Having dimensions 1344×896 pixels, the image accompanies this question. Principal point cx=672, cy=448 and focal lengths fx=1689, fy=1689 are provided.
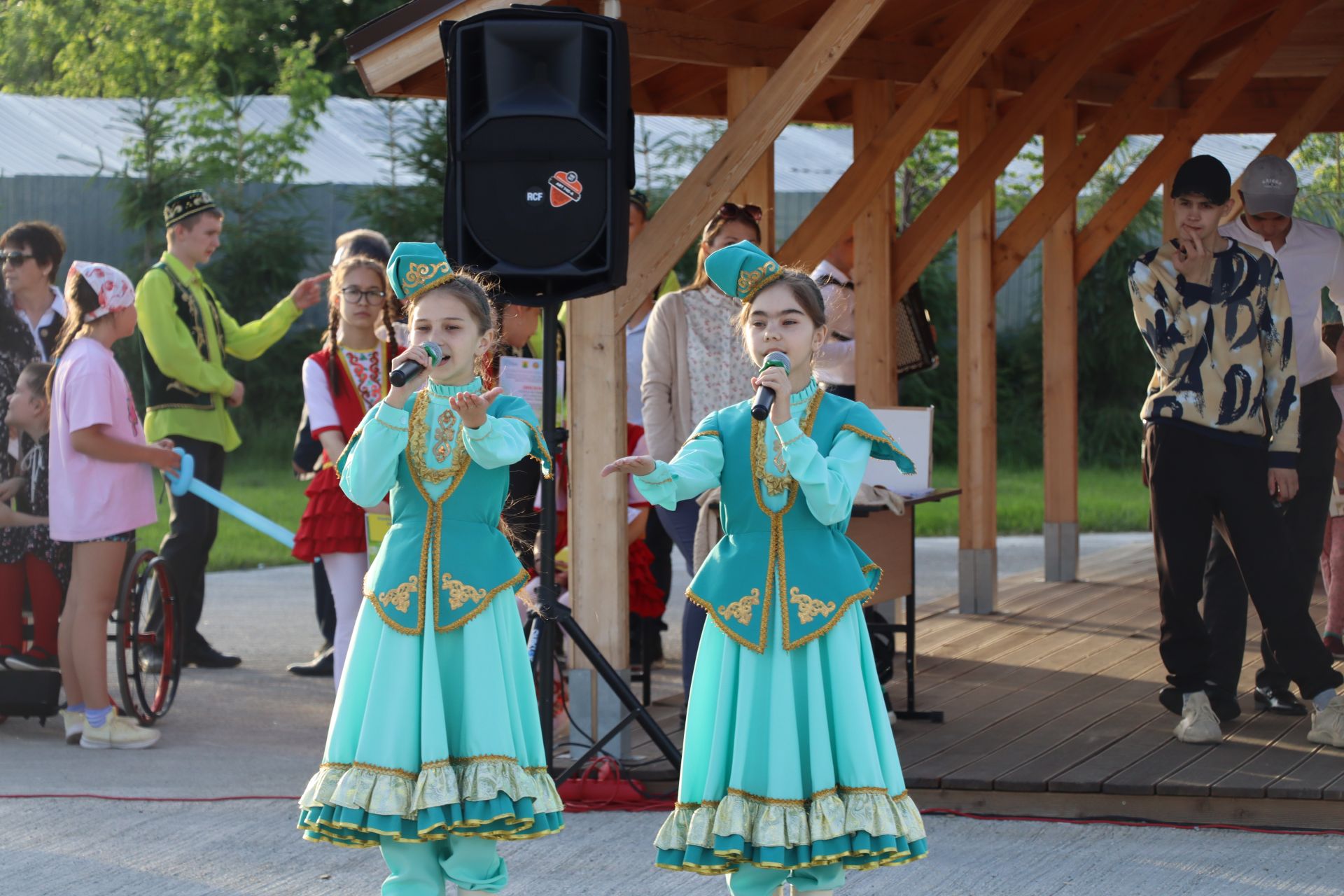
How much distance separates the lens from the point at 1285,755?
5281 mm

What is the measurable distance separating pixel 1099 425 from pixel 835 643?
A: 16816mm

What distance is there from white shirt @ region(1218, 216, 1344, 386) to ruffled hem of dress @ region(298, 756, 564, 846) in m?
3.53

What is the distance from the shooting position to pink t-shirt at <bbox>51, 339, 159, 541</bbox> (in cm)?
596

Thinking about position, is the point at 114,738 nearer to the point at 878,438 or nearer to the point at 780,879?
the point at 780,879

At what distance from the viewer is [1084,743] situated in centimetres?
556

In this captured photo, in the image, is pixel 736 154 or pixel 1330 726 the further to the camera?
pixel 1330 726

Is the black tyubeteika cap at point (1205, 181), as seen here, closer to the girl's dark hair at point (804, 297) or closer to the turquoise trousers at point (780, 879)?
the girl's dark hair at point (804, 297)

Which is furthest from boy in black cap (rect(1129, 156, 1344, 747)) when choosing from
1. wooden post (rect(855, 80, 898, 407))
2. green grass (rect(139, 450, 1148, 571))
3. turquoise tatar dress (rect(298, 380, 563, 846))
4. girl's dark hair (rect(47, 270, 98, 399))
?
green grass (rect(139, 450, 1148, 571))

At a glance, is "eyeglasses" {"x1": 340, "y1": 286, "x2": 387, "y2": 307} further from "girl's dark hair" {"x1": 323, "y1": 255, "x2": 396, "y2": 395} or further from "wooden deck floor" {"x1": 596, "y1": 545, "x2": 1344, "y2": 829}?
Answer: "wooden deck floor" {"x1": 596, "y1": 545, "x2": 1344, "y2": 829}

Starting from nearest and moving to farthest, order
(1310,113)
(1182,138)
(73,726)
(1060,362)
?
(73,726) < (1310,113) < (1182,138) < (1060,362)

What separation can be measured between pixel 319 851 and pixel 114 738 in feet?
5.43

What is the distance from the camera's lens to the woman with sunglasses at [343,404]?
227 inches

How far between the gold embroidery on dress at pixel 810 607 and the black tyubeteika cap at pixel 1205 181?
232cm

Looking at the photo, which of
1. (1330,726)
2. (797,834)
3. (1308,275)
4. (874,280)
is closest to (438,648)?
(797,834)
